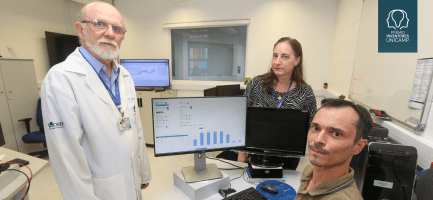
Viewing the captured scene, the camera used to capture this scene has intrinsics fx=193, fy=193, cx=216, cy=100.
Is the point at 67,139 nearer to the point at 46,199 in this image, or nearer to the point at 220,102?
the point at 220,102

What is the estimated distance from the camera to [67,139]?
3.28 feet

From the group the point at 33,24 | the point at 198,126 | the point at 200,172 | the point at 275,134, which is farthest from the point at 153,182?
the point at 33,24

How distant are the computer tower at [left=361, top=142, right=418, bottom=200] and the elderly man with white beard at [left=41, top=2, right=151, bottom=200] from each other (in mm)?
1303

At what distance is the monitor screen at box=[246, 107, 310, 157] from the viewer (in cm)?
116

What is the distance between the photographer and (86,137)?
1083mm

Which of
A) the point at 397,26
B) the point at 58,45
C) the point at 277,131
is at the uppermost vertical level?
the point at 58,45

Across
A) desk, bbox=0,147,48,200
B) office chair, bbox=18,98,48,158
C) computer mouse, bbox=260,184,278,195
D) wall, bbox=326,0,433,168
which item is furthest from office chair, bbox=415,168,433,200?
office chair, bbox=18,98,48,158

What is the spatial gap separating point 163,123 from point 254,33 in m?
2.91

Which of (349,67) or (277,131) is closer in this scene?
(277,131)

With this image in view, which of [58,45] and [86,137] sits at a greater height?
[58,45]

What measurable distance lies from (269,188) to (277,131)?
1.07 feet

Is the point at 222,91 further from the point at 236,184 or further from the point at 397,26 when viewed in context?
the point at 397,26

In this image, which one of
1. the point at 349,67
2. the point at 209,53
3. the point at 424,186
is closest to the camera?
the point at 424,186

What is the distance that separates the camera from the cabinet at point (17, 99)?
8.82ft
